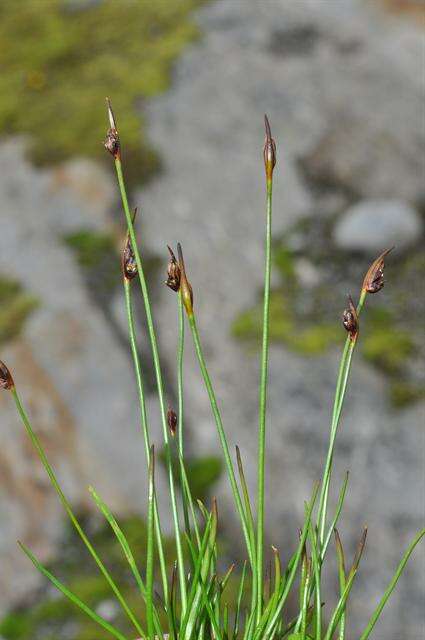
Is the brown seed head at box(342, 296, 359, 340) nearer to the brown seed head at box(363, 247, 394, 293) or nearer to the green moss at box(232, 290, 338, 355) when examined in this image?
the brown seed head at box(363, 247, 394, 293)

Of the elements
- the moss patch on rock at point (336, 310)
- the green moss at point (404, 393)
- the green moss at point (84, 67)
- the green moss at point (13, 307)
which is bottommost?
the green moss at point (404, 393)

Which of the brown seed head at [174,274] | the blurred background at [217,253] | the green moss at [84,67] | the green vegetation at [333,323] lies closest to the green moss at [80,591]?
the blurred background at [217,253]

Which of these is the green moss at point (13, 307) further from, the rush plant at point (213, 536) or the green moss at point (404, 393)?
the rush plant at point (213, 536)

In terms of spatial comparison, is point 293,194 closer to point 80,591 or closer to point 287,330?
point 287,330

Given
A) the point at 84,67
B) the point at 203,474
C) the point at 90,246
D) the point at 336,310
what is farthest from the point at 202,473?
the point at 84,67

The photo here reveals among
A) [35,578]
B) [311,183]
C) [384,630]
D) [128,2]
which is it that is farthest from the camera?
[128,2]

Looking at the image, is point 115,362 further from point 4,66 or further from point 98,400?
point 4,66

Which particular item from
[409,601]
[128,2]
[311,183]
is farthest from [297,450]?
[128,2]
